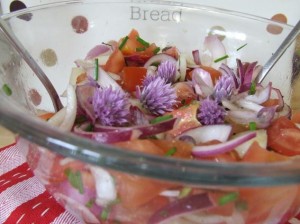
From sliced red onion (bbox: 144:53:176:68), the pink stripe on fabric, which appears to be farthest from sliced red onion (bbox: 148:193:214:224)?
sliced red onion (bbox: 144:53:176:68)

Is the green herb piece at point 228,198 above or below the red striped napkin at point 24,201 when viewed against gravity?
above

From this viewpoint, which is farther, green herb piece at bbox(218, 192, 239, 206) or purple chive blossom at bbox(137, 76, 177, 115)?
purple chive blossom at bbox(137, 76, 177, 115)

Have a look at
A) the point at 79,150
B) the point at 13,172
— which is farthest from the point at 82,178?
the point at 13,172

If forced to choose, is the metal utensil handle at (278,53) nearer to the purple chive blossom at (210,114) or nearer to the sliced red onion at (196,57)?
the sliced red onion at (196,57)

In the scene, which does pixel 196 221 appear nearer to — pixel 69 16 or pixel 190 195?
pixel 190 195

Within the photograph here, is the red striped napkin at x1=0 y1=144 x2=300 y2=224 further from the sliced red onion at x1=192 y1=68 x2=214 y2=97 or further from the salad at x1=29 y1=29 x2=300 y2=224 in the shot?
the sliced red onion at x1=192 y1=68 x2=214 y2=97

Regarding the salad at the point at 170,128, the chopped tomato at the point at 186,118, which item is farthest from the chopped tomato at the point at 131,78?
the chopped tomato at the point at 186,118
